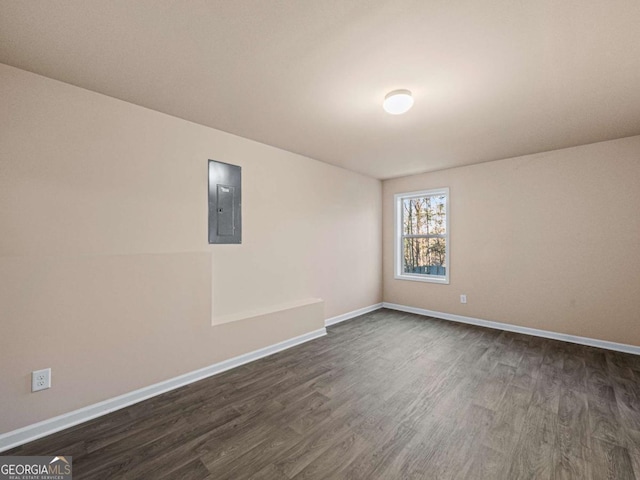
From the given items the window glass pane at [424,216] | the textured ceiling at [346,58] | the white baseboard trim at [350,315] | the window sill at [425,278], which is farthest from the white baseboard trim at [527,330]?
the textured ceiling at [346,58]

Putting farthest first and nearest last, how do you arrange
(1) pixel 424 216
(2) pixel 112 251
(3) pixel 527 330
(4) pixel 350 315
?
1. (1) pixel 424 216
2. (4) pixel 350 315
3. (3) pixel 527 330
4. (2) pixel 112 251

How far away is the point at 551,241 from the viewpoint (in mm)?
3709

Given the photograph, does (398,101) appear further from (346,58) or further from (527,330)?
(527,330)

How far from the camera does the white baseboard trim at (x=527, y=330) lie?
3280 millimetres

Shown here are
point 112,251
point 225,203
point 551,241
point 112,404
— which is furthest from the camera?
point 551,241

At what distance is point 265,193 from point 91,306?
6.65 ft

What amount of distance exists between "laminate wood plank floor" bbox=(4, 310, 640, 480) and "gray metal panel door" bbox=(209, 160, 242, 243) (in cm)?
142

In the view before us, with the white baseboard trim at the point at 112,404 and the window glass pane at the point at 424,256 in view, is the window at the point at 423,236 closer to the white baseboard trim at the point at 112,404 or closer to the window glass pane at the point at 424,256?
the window glass pane at the point at 424,256

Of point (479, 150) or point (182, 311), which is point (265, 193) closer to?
point (182, 311)

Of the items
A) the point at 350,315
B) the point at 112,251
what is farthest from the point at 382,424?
the point at 350,315

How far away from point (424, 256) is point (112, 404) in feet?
15.4

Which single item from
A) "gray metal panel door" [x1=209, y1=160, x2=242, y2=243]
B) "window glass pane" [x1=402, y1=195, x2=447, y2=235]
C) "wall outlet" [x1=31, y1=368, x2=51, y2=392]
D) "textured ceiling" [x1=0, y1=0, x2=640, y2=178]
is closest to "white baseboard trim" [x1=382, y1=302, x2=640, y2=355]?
"window glass pane" [x1=402, y1=195, x2=447, y2=235]

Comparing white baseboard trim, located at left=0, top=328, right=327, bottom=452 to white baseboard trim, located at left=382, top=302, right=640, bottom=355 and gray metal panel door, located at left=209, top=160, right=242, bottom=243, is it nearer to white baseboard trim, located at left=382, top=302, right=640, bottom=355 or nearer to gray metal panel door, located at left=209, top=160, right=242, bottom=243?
gray metal panel door, located at left=209, top=160, right=242, bottom=243

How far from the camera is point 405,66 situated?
1.94 meters
